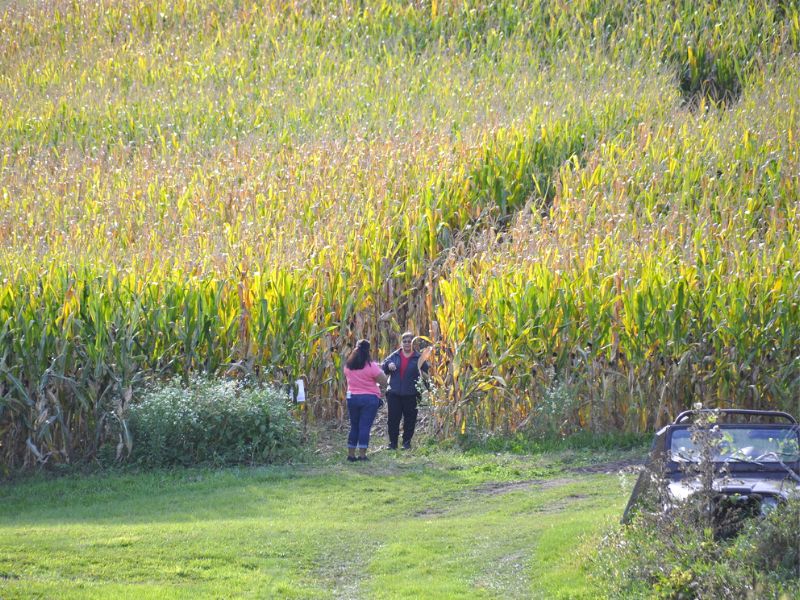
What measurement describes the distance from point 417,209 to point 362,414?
20.6ft

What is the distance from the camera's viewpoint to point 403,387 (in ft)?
52.1

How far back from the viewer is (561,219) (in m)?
20.5

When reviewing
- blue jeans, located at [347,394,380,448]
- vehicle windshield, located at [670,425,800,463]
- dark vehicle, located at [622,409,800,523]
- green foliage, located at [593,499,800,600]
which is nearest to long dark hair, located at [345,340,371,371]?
blue jeans, located at [347,394,380,448]

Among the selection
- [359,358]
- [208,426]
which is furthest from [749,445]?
[208,426]

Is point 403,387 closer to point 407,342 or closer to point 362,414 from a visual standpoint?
point 407,342

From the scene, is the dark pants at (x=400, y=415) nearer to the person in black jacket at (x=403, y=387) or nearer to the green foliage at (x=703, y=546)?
the person in black jacket at (x=403, y=387)

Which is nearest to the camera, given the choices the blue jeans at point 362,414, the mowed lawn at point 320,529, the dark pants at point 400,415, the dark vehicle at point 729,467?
the dark vehicle at point 729,467

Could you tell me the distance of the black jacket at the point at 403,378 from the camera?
15.8 meters

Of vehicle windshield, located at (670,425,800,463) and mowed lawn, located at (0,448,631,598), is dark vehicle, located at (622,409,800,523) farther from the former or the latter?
mowed lawn, located at (0,448,631,598)

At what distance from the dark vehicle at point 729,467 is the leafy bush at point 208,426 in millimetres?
6691

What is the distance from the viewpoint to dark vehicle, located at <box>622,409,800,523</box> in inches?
336

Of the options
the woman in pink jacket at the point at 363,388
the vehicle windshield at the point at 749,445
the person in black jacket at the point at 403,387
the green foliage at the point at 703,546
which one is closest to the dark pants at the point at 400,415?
the person in black jacket at the point at 403,387

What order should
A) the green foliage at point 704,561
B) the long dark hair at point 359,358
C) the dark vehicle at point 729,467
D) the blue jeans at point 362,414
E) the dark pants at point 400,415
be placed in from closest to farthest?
the green foliage at point 704,561, the dark vehicle at point 729,467, the long dark hair at point 359,358, the blue jeans at point 362,414, the dark pants at point 400,415

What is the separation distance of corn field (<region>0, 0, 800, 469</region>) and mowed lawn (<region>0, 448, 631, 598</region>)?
1717mm
